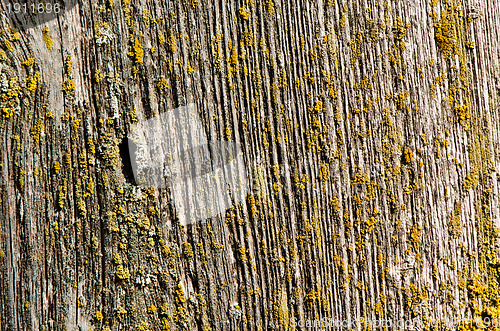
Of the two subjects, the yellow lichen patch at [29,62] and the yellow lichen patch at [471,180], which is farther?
the yellow lichen patch at [471,180]

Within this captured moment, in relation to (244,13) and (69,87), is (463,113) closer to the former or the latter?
(244,13)

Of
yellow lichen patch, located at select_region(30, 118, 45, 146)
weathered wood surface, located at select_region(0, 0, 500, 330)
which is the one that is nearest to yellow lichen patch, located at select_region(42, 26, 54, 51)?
weathered wood surface, located at select_region(0, 0, 500, 330)

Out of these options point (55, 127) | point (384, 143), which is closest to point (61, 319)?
point (55, 127)

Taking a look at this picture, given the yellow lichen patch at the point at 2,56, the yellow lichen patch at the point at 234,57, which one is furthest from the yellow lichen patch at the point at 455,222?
the yellow lichen patch at the point at 2,56

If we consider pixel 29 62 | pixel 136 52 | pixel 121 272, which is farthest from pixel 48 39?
pixel 121 272

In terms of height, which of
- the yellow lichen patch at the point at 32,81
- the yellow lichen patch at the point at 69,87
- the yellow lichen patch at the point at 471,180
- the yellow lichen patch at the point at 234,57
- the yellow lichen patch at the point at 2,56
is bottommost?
the yellow lichen patch at the point at 471,180

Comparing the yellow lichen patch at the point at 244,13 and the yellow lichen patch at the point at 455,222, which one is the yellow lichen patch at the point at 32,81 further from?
the yellow lichen patch at the point at 455,222

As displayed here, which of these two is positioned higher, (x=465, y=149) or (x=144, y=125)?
(x=144, y=125)

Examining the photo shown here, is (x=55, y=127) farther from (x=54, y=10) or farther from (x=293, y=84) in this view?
(x=293, y=84)

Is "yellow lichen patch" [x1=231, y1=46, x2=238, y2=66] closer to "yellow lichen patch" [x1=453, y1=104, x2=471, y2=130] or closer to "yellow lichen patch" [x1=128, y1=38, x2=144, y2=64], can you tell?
"yellow lichen patch" [x1=128, y1=38, x2=144, y2=64]
